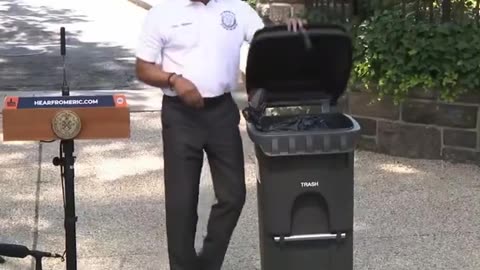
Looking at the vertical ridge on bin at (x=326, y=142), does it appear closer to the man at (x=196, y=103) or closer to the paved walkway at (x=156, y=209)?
the man at (x=196, y=103)

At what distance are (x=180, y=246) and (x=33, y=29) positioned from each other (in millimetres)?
11765

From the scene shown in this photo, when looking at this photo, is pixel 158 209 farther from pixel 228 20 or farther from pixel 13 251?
pixel 228 20

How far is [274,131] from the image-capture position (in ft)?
12.2

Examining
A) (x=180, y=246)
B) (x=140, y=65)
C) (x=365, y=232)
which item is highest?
(x=140, y=65)

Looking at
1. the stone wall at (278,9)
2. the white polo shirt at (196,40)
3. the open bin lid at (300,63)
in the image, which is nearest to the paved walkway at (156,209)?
Result: the white polo shirt at (196,40)

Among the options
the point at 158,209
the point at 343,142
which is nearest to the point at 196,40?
the point at 343,142

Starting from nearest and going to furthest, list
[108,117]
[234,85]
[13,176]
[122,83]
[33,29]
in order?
A: [108,117], [234,85], [13,176], [122,83], [33,29]

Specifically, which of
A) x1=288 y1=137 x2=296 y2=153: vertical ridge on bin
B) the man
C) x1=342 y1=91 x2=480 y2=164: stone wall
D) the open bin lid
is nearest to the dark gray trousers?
the man

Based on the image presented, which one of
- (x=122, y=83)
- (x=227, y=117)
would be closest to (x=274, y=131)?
(x=227, y=117)

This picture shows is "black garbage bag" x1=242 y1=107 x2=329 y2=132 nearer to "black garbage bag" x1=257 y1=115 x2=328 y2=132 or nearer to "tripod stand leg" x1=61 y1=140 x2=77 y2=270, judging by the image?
"black garbage bag" x1=257 y1=115 x2=328 y2=132

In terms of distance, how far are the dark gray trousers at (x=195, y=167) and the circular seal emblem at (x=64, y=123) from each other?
440mm

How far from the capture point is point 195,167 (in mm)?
3908

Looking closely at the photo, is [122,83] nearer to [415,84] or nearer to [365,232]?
[415,84]

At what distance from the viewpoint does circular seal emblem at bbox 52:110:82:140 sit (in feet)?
12.0
